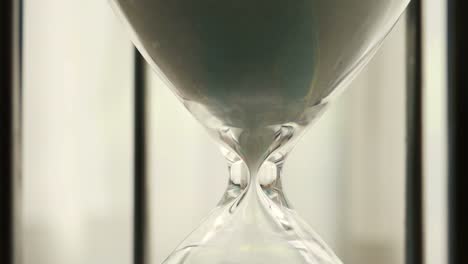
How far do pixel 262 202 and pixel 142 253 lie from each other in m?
0.45

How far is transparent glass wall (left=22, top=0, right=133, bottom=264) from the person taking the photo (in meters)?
0.77

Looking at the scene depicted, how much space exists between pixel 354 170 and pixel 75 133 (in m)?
0.34

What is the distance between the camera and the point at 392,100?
0.74 m

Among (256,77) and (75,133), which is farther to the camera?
(75,133)

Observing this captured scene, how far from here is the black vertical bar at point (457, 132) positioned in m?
0.70

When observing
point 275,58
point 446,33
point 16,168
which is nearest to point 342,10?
point 275,58

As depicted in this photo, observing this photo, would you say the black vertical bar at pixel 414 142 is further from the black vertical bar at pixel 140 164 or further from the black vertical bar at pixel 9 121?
the black vertical bar at pixel 9 121

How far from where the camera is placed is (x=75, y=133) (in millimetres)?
771

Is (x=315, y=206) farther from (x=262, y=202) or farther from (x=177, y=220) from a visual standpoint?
(x=262, y=202)

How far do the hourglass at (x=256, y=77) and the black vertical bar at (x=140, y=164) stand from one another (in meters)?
0.43

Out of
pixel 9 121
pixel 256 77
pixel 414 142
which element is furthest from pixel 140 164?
pixel 256 77

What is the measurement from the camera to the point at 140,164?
77cm
